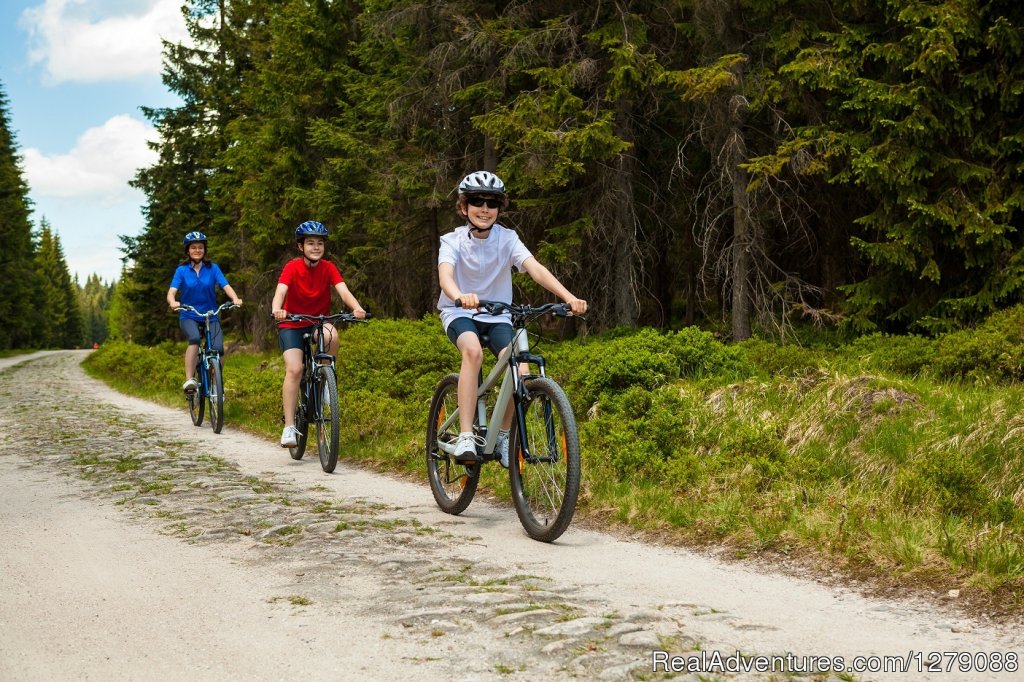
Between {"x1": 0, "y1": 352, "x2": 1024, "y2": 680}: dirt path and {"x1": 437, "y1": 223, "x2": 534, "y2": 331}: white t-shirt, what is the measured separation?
151 cm

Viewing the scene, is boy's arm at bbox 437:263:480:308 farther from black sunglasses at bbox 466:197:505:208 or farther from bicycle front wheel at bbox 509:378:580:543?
bicycle front wheel at bbox 509:378:580:543

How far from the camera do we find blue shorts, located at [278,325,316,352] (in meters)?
9.52

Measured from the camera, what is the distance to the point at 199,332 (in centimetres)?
1312

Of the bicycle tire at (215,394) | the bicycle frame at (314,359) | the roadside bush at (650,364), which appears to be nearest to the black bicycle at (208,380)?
the bicycle tire at (215,394)

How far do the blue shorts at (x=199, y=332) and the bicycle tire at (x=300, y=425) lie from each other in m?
3.60

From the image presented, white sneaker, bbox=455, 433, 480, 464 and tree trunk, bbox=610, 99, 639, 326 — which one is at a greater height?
tree trunk, bbox=610, 99, 639, 326

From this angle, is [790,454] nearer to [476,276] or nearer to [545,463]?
[545,463]

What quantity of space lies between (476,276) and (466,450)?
1.25 meters

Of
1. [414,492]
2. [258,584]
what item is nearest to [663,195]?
[414,492]

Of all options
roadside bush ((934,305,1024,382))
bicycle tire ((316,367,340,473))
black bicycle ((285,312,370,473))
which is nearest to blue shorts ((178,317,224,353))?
black bicycle ((285,312,370,473))

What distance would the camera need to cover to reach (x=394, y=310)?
2656cm

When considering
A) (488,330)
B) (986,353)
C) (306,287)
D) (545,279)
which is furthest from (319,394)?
(986,353)

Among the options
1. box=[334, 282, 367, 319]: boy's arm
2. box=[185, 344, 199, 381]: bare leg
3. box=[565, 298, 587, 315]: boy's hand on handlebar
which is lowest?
box=[185, 344, 199, 381]: bare leg

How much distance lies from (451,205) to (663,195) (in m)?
5.45
